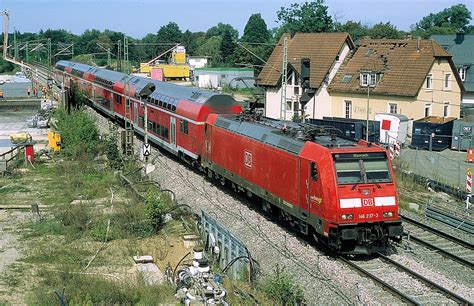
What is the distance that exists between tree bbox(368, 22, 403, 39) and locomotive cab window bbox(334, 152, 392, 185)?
75853 millimetres

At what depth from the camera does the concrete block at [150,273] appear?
49.5 ft

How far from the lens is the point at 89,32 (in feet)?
540

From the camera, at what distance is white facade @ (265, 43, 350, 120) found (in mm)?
52562

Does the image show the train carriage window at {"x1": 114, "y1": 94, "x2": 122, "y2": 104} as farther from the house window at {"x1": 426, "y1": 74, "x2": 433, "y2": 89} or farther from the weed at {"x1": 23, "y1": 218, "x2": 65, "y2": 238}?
the house window at {"x1": 426, "y1": 74, "x2": 433, "y2": 89}

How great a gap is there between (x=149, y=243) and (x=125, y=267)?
2311 millimetres

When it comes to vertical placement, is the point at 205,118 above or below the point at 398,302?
above

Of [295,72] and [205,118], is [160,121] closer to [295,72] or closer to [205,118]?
[205,118]

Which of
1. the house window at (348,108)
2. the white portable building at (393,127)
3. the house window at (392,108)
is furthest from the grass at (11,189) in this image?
the house window at (348,108)

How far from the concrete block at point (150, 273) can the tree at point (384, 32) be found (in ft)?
257

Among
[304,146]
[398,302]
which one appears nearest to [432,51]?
[304,146]

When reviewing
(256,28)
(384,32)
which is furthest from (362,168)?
(256,28)

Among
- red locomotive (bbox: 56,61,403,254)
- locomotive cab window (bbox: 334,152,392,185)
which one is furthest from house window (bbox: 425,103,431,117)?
locomotive cab window (bbox: 334,152,392,185)

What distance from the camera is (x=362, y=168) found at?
16.5 meters

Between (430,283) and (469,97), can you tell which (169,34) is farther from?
(430,283)
